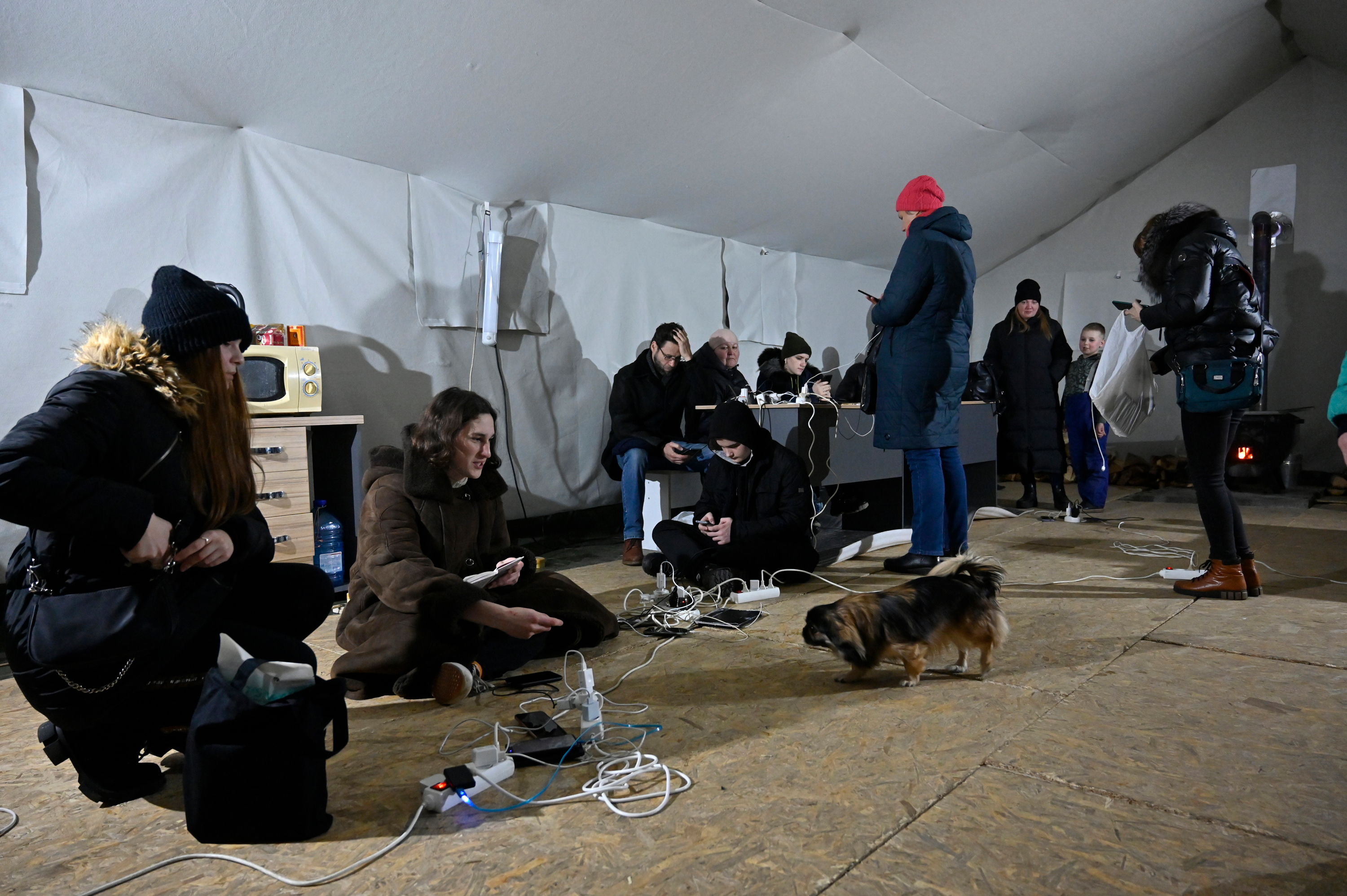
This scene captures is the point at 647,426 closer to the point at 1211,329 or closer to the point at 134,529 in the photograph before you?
the point at 1211,329

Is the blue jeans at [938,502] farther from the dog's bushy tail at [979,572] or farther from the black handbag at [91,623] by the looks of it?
the black handbag at [91,623]

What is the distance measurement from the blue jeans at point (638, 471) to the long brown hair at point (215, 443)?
2688 millimetres

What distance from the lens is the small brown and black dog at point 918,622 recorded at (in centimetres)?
211

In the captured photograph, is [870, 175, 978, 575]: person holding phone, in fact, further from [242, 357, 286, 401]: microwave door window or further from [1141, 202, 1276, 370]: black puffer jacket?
[242, 357, 286, 401]: microwave door window

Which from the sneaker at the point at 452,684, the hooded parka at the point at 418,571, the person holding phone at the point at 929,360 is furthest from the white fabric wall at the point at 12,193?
the person holding phone at the point at 929,360

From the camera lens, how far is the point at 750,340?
6270 mm

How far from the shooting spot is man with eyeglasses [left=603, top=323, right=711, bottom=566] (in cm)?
429

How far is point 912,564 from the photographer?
3.63 m

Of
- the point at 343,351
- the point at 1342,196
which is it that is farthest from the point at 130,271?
the point at 1342,196

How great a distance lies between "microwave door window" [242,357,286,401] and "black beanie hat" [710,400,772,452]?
1814 millimetres

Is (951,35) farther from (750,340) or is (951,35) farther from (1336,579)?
(1336,579)

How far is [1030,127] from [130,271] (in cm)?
567

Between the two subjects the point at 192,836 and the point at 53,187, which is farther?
the point at 53,187

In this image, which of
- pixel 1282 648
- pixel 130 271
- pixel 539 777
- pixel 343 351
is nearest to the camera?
pixel 539 777
